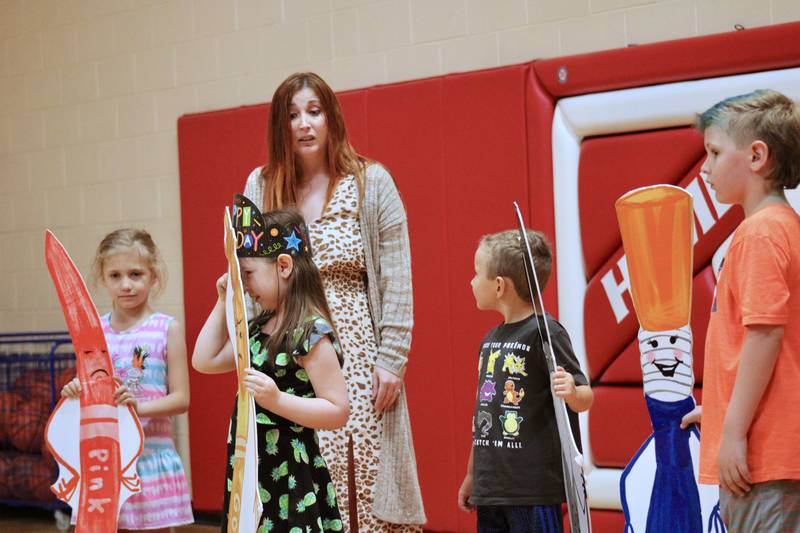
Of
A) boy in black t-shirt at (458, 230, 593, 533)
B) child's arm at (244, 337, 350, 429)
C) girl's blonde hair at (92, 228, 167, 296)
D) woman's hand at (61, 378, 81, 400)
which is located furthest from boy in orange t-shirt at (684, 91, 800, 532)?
girl's blonde hair at (92, 228, 167, 296)

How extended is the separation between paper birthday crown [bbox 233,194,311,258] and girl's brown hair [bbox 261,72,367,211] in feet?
1.45

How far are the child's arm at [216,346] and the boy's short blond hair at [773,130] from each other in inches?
45.2

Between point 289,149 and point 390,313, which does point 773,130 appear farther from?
point 289,149

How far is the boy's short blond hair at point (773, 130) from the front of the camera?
199cm

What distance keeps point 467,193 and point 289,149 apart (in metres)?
1.49

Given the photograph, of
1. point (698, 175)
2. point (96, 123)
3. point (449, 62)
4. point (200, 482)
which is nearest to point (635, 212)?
point (698, 175)

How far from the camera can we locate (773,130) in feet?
6.52

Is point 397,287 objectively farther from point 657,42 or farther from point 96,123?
point 96,123

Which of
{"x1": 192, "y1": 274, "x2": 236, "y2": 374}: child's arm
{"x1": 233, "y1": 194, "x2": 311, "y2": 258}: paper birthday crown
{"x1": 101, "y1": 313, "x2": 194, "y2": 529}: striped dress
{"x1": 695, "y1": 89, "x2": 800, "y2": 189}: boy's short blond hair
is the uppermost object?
{"x1": 695, "y1": 89, "x2": 800, "y2": 189}: boy's short blond hair

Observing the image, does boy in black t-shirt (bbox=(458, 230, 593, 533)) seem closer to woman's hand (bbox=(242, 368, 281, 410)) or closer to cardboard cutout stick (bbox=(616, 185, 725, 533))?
cardboard cutout stick (bbox=(616, 185, 725, 533))

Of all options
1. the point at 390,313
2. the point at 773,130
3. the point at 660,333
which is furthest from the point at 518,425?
the point at 773,130

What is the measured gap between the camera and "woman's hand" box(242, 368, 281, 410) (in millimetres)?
2049

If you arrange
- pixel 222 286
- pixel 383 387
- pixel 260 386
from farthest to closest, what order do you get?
1. pixel 383 387
2. pixel 222 286
3. pixel 260 386

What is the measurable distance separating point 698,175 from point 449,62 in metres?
1.25
